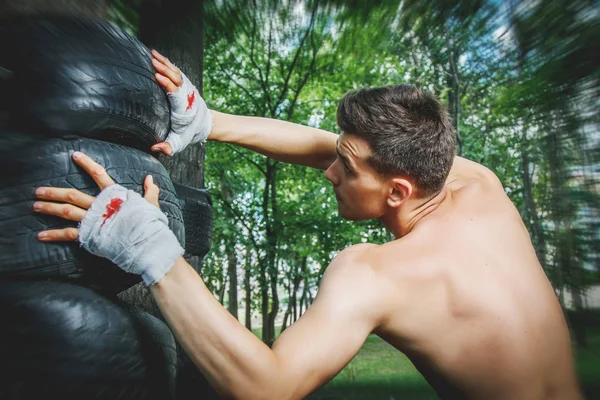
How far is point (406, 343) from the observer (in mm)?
1403

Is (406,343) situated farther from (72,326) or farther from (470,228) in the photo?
(72,326)

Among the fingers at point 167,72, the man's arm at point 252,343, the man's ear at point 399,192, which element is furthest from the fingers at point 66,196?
the man's ear at point 399,192

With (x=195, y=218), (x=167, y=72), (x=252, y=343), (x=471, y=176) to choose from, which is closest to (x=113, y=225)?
(x=252, y=343)

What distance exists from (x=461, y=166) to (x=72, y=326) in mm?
1667

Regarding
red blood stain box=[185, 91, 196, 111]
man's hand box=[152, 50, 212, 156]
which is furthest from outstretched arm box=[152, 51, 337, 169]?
red blood stain box=[185, 91, 196, 111]

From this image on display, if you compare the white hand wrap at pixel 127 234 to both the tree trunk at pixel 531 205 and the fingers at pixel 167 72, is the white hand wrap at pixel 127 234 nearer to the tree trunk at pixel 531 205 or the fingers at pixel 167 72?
the fingers at pixel 167 72

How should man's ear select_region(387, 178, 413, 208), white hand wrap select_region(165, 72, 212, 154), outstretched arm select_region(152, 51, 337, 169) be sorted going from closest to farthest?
white hand wrap select_region(165, 72, 212, 154) < man's ear select_region(387, 178, 413, 208) < outstretched arm select_region(152, 51, 337, 169)

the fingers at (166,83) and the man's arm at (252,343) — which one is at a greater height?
the fingers at (166,83)

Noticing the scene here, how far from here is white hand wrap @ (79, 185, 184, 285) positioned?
1.09 m

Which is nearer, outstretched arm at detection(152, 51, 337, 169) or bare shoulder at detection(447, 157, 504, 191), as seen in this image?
bare shoulder at detection(447, 157, 504, 191)

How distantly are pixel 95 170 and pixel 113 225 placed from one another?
15 cm

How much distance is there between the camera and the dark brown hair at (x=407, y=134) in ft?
5.40

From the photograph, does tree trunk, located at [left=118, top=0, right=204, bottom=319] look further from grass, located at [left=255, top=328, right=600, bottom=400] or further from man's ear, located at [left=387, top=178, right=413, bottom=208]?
grass, located at [left=255, top=328, right=600, bottom=400]

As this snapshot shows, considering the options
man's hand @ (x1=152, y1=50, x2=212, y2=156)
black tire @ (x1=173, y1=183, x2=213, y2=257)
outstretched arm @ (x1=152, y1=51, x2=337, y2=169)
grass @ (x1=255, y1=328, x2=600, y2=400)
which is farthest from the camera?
outstretched arm @ (x1=152, y1=51, x2=337, y2=169)
